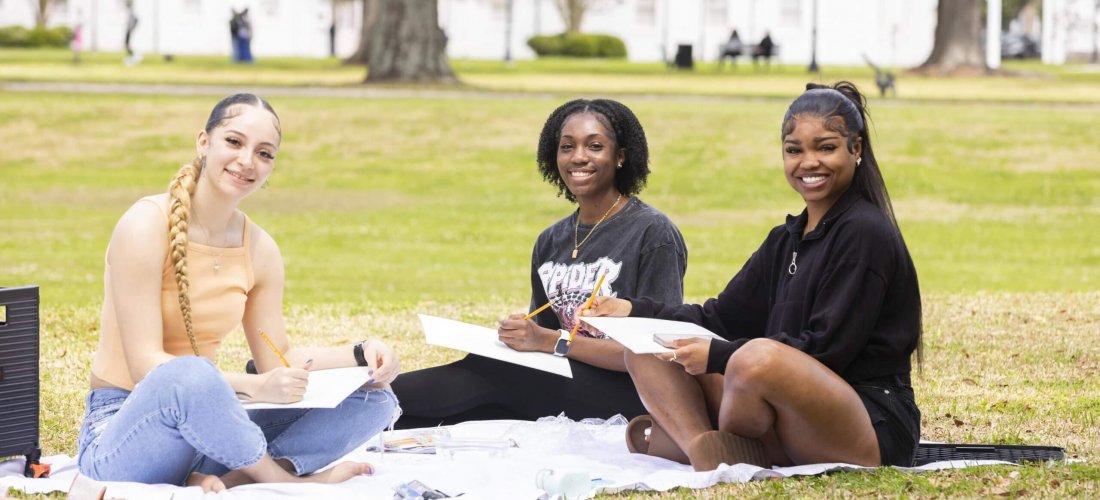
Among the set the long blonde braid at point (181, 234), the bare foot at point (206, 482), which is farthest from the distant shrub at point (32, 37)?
the bare foot at point (206, 482)

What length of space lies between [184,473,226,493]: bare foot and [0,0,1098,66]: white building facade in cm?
4726

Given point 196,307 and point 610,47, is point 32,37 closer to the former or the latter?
point 610,47

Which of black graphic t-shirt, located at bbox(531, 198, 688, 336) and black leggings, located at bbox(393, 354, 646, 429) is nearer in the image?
black graphic t-shirt, located at bbox(531, 198, 688, 336)

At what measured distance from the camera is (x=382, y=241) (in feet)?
55.0

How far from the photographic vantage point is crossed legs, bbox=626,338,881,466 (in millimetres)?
4734

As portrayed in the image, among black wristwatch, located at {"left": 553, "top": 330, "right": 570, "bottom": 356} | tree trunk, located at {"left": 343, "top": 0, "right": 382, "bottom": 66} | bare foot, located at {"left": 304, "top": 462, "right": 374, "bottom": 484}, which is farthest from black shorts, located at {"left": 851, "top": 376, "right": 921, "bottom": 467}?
tree trunk, located at {"left": 343, "top": 0, "right": 382, "bottom": 66}

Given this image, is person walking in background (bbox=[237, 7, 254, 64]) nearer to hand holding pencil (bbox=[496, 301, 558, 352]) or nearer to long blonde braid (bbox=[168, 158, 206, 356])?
hand holding pencil (bbox=[496, 301, 558, 352])

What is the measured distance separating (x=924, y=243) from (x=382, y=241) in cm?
585

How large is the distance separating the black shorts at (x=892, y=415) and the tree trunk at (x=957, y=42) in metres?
32.2

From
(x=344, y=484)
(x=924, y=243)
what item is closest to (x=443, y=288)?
(x=924, y=243)

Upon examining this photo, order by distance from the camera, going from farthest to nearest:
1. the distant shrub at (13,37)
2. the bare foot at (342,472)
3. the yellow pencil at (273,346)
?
the distant shrub at (13,37) → the bare foot at (342,472) → the yellow pencil at (273,346)

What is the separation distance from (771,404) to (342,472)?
4.83ft

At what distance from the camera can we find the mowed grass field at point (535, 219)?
24.3ft

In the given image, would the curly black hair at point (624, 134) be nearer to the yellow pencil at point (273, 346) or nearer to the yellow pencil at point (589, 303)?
the yellow pencil at point (589, 303)
